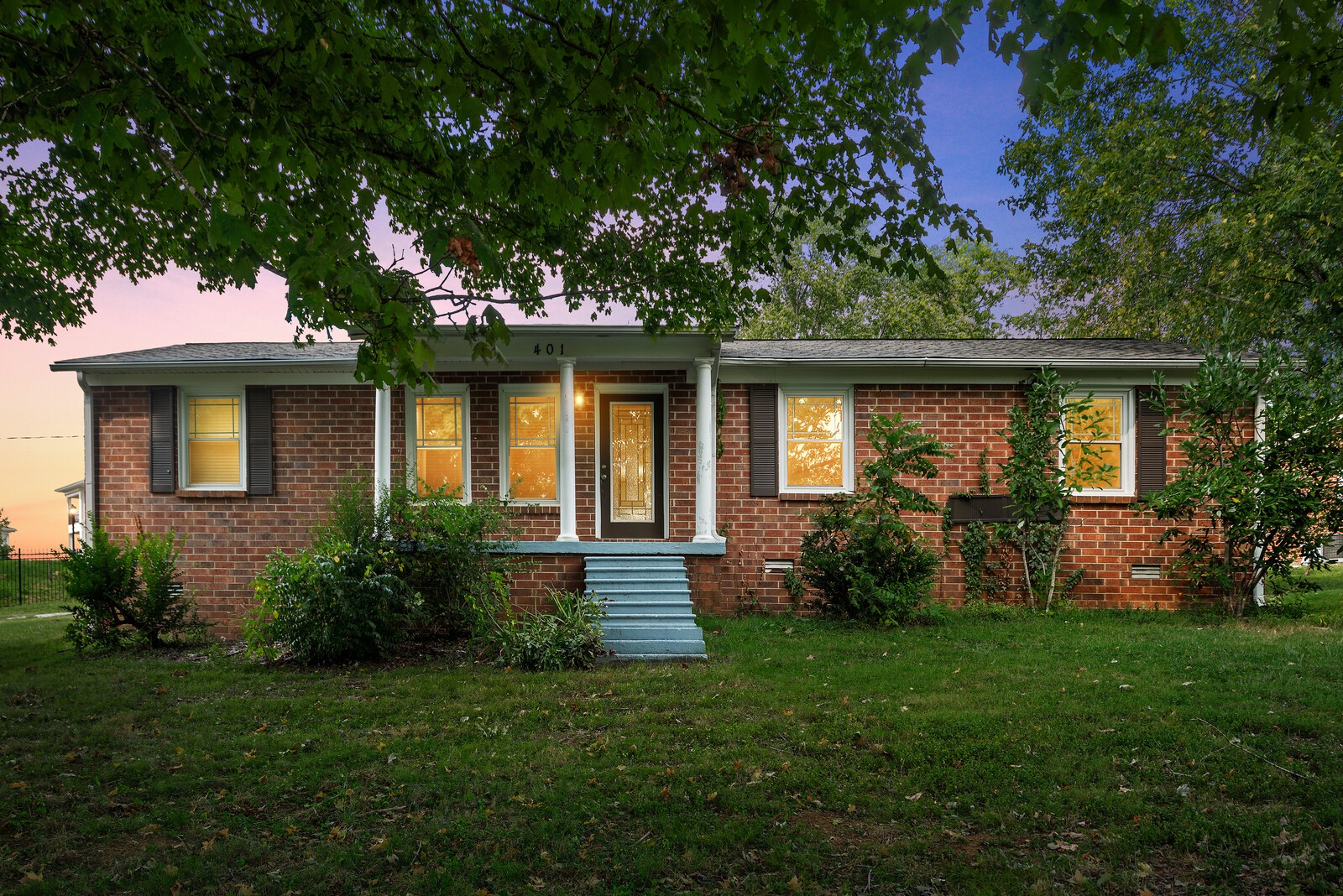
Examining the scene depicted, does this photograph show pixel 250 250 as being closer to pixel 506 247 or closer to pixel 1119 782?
pixel 506 247

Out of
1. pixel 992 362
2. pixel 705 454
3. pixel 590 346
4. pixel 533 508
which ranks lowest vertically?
pixel 533 508

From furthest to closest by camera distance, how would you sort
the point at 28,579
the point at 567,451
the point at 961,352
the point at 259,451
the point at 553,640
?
1. the point at 28,579
2. the point at 961,352
3. the point at 259,451
4. the point at 567,451
5. the point at 553,640

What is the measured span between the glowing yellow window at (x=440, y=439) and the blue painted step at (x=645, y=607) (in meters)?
2.50

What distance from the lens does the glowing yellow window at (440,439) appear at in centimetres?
982

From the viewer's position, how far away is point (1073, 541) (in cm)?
970

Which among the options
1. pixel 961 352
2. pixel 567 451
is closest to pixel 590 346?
pixel 567 451

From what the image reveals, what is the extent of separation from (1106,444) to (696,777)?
27.6ft

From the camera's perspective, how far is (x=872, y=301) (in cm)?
2186

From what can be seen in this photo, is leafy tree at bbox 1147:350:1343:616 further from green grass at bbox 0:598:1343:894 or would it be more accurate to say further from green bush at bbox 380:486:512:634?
green bush at bbox 380:486:512:634

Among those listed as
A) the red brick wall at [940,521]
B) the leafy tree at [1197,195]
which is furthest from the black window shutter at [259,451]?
the leafy tree at [1197,195]

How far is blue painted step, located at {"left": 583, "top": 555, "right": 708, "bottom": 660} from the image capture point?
7.23 meters

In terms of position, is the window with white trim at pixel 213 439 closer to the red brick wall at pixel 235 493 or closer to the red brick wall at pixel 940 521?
the red brick wall at pixel 235 493

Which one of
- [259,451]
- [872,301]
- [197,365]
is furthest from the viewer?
[872,301]

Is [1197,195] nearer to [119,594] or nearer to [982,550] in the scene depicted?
[982,550]
